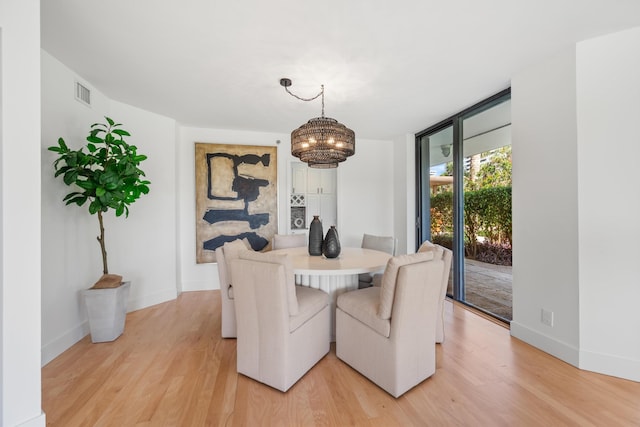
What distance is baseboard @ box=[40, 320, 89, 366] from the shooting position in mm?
2086

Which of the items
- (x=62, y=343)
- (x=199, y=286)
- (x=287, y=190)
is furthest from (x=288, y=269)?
(x=199, y=286)

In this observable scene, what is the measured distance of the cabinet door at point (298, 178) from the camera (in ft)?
14.6

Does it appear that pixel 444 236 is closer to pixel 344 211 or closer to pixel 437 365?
pixel 344 211

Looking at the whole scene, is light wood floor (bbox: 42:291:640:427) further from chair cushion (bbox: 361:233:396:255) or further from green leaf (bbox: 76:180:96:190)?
green leaf (bbox: 76:180:96:190)

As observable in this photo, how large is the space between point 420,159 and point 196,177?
3448 millimetres

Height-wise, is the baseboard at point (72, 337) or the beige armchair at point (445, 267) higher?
the beige armchair at point (445, 267)

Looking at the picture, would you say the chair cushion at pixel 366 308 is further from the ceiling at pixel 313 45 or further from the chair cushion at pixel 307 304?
the ceiling at pixel 313 45

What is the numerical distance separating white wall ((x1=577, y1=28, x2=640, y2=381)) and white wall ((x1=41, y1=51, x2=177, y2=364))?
4.12 metres

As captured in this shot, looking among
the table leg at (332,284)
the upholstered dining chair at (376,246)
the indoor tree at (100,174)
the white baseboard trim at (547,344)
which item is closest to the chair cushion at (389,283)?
the table leg at (332,284)

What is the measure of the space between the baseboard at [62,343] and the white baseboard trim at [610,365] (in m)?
3.92

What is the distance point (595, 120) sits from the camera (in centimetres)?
197

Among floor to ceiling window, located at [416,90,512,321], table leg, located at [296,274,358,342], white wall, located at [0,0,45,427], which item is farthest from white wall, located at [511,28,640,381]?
white wall, located at [0,0,45,427]

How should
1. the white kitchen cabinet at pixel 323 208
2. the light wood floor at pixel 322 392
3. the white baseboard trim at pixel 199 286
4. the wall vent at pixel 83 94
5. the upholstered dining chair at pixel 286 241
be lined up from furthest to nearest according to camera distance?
the white kitchen cabinet at pixel 323 208 → the white baseboard trim at pixel 199 286 → the upholstered dining chair at pixel 286 241 → the wall vent at pixel 83 94 → the light wood floor at pixel 322 392

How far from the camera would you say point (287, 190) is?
14.2ft
